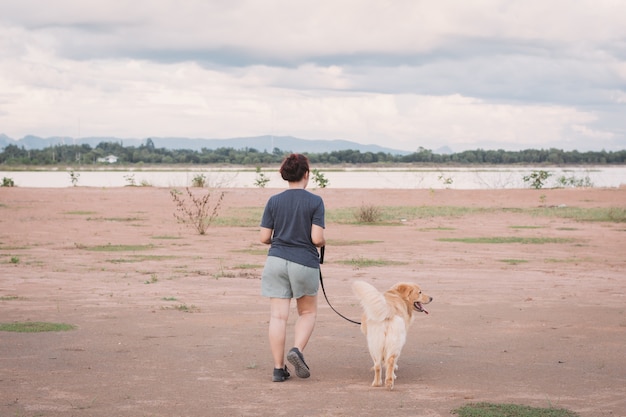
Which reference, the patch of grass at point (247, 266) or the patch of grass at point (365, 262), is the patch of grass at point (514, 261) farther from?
the patch of grass at point (247, 266)

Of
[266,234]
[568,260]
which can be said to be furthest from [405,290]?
[568,260]

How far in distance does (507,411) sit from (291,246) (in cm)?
226

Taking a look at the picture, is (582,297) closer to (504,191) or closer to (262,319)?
(262,319)

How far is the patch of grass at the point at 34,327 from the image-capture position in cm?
962

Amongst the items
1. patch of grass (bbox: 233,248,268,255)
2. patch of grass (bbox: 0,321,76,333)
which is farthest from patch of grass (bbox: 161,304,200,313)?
patch of grass (bbox: 233,248,268,255)

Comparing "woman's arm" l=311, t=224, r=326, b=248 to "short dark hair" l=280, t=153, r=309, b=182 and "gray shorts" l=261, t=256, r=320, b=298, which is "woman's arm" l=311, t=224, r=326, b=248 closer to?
"gray shorts" l=261, t=256, r=320, b=298

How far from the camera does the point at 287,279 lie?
7336mm

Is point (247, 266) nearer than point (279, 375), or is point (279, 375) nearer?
point (279, 375)

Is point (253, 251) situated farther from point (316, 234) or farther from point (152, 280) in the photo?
point (316, 234)

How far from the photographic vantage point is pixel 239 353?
28.3 feet

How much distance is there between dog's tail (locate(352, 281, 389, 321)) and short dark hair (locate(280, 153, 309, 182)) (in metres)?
1.08

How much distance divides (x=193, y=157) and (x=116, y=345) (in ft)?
373

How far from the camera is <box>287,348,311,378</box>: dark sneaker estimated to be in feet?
23.9

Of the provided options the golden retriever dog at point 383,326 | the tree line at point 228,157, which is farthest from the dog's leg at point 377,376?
the tree line at point 228,157
